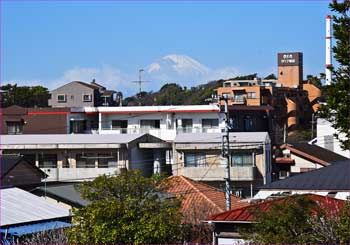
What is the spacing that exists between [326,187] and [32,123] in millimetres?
26134

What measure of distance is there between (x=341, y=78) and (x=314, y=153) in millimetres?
25293

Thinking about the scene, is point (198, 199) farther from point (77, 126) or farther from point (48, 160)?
point (77, 126)

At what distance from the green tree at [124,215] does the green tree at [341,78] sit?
403 centimetres

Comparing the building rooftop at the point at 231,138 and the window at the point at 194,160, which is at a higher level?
the building rooftop at the point at 231,138

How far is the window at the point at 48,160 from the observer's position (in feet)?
118

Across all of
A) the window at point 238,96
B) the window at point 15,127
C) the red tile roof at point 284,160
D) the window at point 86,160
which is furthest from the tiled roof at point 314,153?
the window at point 238,96

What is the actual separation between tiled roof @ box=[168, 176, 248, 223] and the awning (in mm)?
4112

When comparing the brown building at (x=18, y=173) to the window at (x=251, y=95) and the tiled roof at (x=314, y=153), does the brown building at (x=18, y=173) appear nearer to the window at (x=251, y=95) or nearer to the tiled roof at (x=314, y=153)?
the tiled roof at (x=314, y=153)

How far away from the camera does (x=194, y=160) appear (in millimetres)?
35812

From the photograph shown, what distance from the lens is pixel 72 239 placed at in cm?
1368

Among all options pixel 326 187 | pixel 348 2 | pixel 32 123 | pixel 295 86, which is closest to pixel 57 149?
pixel 32 123

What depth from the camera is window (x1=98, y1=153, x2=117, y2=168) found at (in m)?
35.4

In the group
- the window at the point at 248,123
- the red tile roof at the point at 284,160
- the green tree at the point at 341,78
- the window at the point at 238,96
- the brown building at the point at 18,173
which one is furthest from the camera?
the window at the point at 238,96

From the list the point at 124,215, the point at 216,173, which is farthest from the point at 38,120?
the point at 124,215
